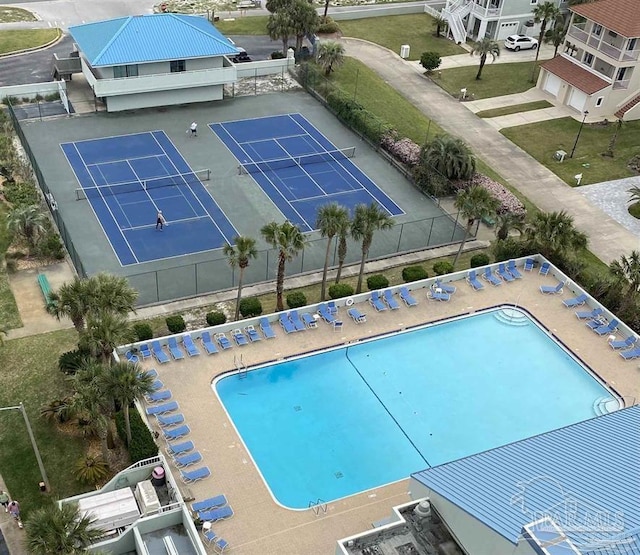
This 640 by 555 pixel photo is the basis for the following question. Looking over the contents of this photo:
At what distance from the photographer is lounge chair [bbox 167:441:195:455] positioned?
28.9 meters

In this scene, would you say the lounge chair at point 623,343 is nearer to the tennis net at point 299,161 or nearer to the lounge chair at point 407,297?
the lounge chair at point 407,297

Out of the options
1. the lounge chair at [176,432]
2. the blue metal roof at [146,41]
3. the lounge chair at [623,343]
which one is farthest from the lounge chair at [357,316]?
the blue metal roof at [146,41]

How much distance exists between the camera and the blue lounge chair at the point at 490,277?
40031 mm

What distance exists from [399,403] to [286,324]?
21.8 ft

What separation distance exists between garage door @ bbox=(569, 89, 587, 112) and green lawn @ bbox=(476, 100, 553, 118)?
5.44ft

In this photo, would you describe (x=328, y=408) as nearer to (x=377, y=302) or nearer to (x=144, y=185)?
(x=377, y=302)

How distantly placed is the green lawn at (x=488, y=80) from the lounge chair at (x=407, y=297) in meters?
28.3

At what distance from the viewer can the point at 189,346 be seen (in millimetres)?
33688

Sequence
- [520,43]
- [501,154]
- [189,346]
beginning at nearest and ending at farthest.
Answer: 1. [189,346]
2. [501,154]
3. [520,43]

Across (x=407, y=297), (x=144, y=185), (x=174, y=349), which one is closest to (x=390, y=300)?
(x=407, y=297)

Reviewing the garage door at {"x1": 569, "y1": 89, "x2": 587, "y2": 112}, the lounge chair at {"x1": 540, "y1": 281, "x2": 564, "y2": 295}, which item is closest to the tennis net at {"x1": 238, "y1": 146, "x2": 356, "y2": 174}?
the lounge chair at {"x1": 540, "y1": 281, "x2": 564, "y2": 295}

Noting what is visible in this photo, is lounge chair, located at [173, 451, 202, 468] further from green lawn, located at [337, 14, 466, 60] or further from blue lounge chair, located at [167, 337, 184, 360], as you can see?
green lawn, located at [337, 14, 466, 60]

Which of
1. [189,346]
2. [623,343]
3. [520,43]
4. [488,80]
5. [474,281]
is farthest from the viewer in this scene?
[520,43]

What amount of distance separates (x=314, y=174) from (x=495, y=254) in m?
13.7
